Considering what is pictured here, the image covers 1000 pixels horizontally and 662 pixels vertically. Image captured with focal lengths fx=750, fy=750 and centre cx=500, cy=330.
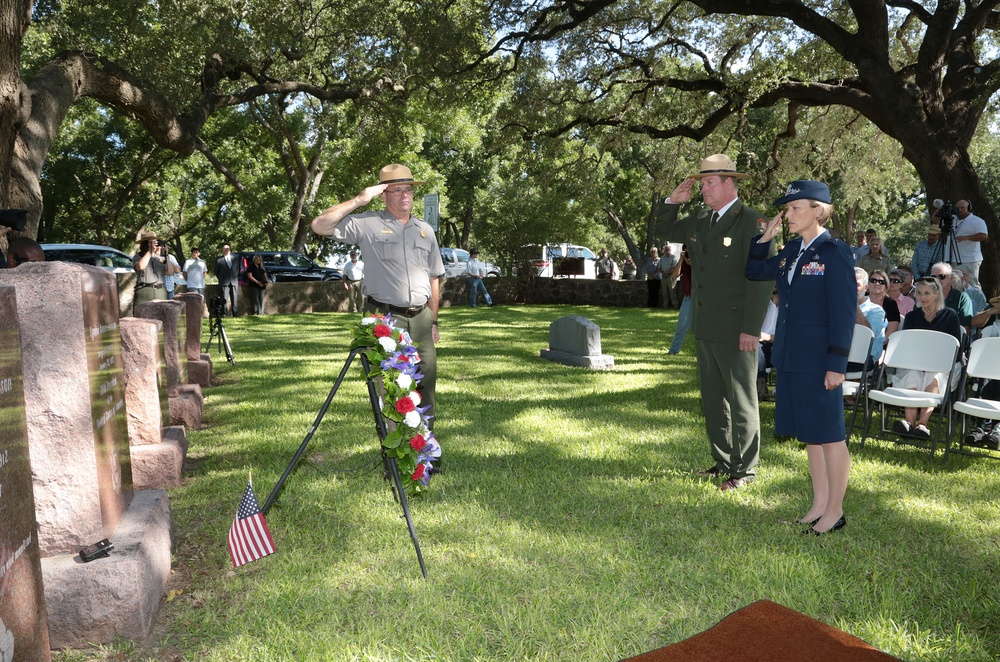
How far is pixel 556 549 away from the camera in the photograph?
4461 millimetres

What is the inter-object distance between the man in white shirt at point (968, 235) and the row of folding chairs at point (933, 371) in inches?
172

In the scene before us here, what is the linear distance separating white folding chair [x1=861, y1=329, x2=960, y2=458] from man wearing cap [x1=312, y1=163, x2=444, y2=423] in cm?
409

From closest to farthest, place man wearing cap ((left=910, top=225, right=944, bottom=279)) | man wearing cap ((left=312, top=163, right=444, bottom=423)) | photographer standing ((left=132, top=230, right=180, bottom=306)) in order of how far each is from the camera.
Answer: man wearing cap ((left=312, top=163, right=444, bottom=423)), man wearing cap ((left=910, top=225, right=944, bottom=279)), photographer standing ((left=132, top=230, right=180, bottom=306))

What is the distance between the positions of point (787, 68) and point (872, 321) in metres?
10.8

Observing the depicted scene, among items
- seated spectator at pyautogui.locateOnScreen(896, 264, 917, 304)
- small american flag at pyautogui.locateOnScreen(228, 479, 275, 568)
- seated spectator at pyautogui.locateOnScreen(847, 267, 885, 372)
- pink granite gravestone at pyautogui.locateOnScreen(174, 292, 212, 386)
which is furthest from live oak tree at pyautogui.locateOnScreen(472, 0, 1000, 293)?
small american flag at pyautogui.locateOnScreen(228, 479, 275, 568)

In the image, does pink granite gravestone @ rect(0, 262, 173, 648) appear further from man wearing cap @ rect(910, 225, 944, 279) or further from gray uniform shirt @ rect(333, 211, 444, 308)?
man wearing cap @ rect(910, 225, 944, 279)

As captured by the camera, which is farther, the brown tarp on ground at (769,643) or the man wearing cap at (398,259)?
the man wearing cap at (398,259)

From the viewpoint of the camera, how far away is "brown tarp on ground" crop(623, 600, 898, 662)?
3270 millimetres

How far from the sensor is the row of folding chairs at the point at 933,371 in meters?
6.46

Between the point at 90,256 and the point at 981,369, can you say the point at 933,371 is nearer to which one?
the point at 981,369

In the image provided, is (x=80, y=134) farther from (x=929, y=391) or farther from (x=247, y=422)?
(x=929, y=391)

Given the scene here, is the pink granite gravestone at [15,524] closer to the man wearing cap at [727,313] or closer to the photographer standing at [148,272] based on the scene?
the man wearing cap at [727,313]

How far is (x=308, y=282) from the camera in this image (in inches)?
944

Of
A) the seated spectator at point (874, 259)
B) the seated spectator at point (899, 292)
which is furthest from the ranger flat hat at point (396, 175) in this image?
the seated spectator at point (874, 259)
